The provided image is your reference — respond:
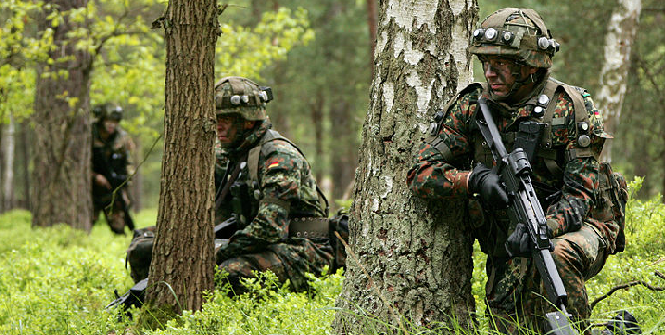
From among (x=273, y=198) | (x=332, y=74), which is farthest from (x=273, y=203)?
(x=332, y=74)

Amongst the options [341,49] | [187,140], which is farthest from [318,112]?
[187,140]

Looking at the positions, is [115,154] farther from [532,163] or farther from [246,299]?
[532,163]

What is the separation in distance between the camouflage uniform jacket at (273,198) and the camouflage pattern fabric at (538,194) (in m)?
1.85

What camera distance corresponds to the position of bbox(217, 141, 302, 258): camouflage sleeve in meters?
5.55

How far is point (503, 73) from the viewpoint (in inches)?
156

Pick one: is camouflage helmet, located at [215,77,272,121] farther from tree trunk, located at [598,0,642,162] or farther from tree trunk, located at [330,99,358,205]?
tree trunk, located at [330,99,358,205]

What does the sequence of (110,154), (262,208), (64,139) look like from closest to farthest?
(262,208)
(64,139)
(110,154)

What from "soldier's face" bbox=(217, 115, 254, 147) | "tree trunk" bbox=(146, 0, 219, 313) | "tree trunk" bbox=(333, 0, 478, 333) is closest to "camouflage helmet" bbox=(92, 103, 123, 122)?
"soldier's face" bbox=(217, 115, 254, 147)

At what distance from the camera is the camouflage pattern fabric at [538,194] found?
3.72m

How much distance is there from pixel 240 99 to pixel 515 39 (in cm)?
265

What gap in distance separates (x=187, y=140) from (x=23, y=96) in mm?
7442

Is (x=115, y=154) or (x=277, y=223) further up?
(x=277, y=223)

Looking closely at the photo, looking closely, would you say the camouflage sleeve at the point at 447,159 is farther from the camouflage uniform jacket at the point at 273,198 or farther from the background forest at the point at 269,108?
the camouflage uniform jacket at the point at 273,198

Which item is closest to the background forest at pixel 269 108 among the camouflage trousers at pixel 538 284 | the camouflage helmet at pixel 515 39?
the camouflage trousers at pixel 538 284
